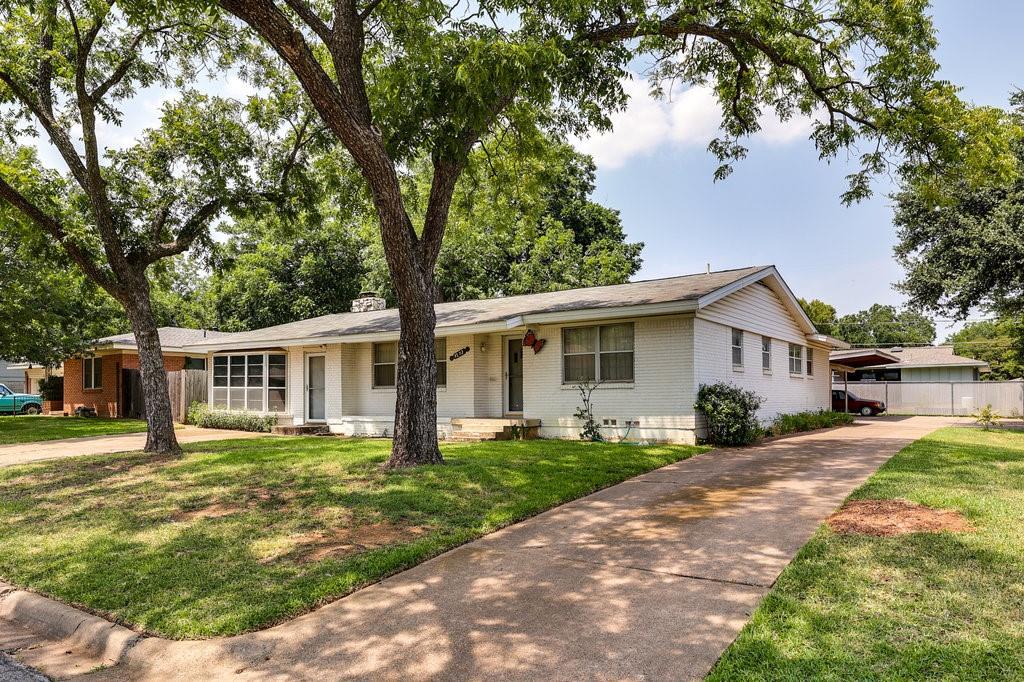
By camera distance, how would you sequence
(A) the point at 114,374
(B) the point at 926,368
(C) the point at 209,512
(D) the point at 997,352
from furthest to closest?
(D) the point at 997,352, (B) the point at 926,368, (A) the point at 114,374, (C) the point at 209,512

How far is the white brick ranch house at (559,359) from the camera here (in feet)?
44.9

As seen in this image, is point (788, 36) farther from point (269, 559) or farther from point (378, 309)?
point (378, 309)

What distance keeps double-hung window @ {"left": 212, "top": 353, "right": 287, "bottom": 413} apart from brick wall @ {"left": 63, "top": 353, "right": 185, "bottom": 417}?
732 cm

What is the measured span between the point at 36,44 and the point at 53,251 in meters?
4.03

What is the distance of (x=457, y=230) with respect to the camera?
17.7 m

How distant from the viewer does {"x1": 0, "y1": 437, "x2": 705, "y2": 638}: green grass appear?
4.95 m

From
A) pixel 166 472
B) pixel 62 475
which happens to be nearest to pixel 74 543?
pixel 166 472

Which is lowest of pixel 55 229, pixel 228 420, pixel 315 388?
pixel 228 420

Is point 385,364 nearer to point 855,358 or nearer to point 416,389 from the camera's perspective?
point 416,389

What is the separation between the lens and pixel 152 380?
40.2 ft

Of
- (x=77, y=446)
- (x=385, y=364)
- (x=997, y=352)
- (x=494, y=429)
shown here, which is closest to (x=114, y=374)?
(x=77, y=446)

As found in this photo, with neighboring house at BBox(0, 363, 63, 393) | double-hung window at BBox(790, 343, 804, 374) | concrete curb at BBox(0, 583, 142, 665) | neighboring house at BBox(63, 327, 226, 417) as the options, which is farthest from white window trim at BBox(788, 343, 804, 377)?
neighboring house at BBox(0, 363, 63, 393)

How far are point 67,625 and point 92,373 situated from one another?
27.8m

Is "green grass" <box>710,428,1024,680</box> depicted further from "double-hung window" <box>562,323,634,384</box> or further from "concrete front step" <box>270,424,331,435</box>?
"concrete front step" <box>270,424,331,435</box>
